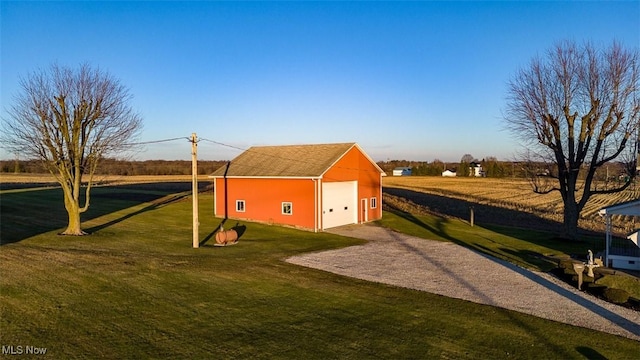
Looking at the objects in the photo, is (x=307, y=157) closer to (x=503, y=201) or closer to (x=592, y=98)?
(x=592, y=98)

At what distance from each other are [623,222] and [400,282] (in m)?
31.9

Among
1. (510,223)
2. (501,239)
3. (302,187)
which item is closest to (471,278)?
(501,239)

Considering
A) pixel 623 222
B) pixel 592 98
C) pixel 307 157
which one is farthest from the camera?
pixel 623 222

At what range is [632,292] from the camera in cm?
1478

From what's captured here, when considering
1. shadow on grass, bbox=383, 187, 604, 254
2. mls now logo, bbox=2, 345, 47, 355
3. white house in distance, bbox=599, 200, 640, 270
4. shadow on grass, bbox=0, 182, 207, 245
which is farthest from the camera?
shadow on grass, bbox=383, 187, 604, 254

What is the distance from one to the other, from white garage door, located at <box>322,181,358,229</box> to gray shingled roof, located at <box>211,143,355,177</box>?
1.78 meters

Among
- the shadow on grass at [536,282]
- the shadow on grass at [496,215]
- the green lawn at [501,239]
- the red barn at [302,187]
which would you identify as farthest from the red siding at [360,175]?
the shadow on grass at [536,282]

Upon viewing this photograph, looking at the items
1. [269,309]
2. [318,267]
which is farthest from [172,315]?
[318,267]

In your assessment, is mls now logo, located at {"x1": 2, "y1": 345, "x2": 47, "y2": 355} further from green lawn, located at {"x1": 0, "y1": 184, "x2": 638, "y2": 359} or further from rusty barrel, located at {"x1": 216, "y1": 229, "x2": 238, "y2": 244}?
rusty barrel, located at {"x1": 216, "y1": 229, "x2": 238, "y2": 244}

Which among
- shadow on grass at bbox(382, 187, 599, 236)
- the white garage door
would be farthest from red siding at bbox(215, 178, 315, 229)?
shadow on grass at bbox(382, 187, 599, 236)

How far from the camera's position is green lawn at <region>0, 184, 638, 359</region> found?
898 centimetres

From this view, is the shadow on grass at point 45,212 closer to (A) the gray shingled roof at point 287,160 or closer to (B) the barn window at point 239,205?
(B) the barn window at point 239,205

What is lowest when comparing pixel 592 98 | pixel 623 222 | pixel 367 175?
pixel 623 222

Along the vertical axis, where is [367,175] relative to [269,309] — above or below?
above
